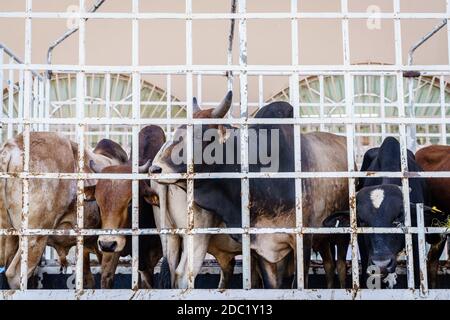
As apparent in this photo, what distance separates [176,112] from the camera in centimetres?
1223

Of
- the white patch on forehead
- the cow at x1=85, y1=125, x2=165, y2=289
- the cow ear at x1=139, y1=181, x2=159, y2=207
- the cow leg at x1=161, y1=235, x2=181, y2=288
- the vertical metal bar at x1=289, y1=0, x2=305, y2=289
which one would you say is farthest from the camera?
the cow ear at x1=139, y1=181, x2=159, y2=207

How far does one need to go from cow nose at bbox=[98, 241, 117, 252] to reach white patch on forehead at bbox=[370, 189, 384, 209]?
6.86ft

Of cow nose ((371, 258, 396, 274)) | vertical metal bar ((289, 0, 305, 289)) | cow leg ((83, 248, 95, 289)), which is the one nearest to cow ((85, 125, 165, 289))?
cow leg ((83, 248, 95, 289))

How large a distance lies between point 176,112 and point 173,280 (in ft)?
23.0

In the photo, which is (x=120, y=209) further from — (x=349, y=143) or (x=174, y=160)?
(x=349, y=143)

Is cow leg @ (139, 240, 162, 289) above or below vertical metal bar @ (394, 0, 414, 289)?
below

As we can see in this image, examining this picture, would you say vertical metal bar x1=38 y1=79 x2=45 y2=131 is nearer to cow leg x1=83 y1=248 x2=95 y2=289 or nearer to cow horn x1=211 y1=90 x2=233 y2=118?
cow leg x1=83 y1=248 x2=95 y2=289

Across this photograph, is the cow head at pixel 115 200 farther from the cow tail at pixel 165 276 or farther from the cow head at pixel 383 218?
the cow head at pixel 383 218

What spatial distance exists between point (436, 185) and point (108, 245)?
3753 millimetres

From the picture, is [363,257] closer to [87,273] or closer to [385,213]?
[385,213]

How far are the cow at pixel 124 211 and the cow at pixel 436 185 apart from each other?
2.76m

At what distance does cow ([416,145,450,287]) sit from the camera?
6.59 meters

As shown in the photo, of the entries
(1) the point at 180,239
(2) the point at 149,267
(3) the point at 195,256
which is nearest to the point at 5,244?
(2) the point at 149,267
